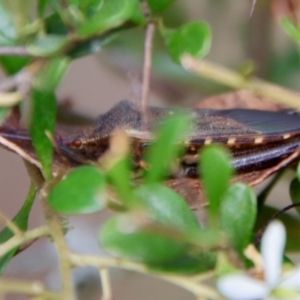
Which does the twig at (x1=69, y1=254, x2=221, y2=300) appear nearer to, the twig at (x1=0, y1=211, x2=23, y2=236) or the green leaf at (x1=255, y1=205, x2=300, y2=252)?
the twig at (x1=0, y1=211, x2=23, y2=236)

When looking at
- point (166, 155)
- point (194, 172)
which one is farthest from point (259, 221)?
point (166, 155)

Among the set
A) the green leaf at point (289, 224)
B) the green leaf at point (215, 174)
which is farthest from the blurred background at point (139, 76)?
the green leaf at point (215, 174)

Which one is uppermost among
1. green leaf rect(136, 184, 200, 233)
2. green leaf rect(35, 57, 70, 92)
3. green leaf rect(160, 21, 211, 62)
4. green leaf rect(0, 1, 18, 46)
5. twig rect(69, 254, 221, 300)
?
green leaf rect(160, 21, 211, 62)

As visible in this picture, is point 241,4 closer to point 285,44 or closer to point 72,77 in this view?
point 285,44

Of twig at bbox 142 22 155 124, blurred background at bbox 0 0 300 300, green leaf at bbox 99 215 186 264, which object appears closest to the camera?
green leaf at bbox 99 215 186 264

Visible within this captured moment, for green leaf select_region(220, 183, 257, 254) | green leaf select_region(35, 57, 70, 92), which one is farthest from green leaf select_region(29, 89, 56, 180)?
green leaf select_region(220, 183, 257, 254)

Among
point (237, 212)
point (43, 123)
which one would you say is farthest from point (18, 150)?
point (237, 212)
